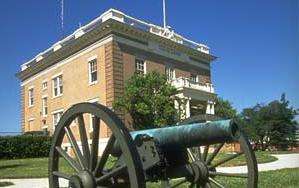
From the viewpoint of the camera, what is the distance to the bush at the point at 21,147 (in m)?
30.1

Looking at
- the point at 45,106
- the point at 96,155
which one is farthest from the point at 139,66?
the point at 96,155

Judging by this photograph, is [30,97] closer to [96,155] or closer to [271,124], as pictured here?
[271,124]

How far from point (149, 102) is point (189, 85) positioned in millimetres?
6289

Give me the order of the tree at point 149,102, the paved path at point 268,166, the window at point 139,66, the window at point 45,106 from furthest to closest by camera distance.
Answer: the window at point 45,106 → the window at point 139,66 → the tree at point 149,102 → the paved path at point 268,166

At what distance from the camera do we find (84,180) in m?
5.52

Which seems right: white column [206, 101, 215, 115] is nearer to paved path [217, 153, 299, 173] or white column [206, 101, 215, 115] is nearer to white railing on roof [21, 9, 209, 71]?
white railing on roof [21, 9, 209, 71]

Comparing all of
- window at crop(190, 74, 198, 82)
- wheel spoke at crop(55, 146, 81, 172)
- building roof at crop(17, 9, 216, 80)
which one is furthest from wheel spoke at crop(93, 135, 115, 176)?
window at crop(190, 74, 198, 82)

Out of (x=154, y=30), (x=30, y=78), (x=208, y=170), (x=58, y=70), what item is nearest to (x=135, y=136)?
(x=208, y=170)

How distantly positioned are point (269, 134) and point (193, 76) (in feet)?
22.1

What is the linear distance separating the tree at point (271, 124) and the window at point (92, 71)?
1030 centimetres

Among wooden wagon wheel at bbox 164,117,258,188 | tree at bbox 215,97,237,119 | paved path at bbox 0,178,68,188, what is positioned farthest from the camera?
tree at bbox 215,97,237,119

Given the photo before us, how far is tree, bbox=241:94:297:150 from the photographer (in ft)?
121

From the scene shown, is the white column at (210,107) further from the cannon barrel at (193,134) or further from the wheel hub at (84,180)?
the wheel hub at (84,180)

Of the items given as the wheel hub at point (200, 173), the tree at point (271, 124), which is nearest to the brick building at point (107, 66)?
the tree at point (271, 124)
